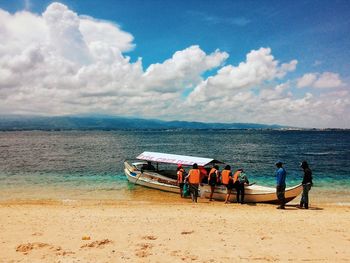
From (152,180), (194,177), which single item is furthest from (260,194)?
(152,180)

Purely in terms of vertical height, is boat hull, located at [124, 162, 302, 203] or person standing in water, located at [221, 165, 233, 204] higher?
person standing in water, located at [221, 165, 233, 204]

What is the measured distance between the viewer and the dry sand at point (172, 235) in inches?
381

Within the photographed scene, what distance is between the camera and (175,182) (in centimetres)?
2470

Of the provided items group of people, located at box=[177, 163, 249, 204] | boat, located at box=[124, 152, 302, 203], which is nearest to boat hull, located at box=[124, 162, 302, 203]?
boat, located at box=[124, 152, 302, 203]

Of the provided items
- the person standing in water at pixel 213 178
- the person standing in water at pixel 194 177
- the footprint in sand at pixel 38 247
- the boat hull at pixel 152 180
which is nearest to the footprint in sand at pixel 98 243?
the footprint in sand at pixel 38 247

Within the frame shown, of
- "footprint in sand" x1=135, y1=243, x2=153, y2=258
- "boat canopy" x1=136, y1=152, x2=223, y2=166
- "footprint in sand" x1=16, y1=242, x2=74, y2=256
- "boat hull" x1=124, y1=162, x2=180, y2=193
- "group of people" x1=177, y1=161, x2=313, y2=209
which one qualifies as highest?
"boat canopy" x1=136, y1=152, x2=223, y2=166

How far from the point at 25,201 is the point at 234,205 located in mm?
14273

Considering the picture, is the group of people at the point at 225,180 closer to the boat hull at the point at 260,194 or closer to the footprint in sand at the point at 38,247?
the boat hull at the point at 260,194

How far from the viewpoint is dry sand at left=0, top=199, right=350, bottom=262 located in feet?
31.7

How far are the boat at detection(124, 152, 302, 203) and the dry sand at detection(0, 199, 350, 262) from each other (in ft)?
9.43

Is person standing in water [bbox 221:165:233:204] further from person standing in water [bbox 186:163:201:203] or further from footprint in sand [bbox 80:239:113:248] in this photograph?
footprint in sand [bbox 80:239:113:248]

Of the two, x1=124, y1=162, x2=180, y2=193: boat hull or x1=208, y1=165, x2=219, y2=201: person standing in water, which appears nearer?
x1=208, y1=165, x2=219, y2=201: person standing in water

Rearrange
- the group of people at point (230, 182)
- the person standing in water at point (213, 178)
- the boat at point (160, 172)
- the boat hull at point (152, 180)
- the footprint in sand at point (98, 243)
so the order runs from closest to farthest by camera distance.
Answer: the footprint in sand at point (98, 243), the group of people at point (230, 182), the person standing in water at point (213, 178), the boat at point (160, 172), the boat hull at point (152, 180)

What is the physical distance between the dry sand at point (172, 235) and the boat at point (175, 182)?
9.43ft
